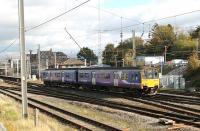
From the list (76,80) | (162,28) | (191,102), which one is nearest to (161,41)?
(162,28)

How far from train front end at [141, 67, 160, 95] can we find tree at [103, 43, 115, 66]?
239 feet

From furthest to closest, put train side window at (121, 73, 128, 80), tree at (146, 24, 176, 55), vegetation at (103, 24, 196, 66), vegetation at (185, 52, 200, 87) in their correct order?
tree at (146, 24, 176, 55) < vegetation at (103, 24, 196, 66) < vegetation at (185, 52, 200, 87) < train side window at (121, 73, 128, 80)

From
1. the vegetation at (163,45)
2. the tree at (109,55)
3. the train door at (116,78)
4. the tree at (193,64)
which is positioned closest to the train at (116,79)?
the train door at (116,78)

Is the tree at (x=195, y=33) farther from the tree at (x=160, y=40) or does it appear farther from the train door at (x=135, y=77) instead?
the train door at (x=135, y=77)

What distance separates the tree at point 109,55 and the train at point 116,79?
59230 mm

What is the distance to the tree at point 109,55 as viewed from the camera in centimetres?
11722

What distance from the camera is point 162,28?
4535 inches

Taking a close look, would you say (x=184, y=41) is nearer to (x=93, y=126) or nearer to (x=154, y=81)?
(x=154, y=81)

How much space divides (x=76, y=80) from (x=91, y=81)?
5483mm

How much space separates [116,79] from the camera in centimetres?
4075

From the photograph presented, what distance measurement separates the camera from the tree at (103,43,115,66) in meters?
117

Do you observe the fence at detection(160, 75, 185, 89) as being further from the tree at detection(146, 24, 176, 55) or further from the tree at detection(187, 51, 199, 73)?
the tree at detection(146, 24, 176, 55)

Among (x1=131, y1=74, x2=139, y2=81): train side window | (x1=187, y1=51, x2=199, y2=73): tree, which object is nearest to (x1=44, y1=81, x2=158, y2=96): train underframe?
(x1=131, y1=74, x2=139, y2=81): train side window

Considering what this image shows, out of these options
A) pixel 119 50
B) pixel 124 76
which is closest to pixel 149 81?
pixel 124 76
